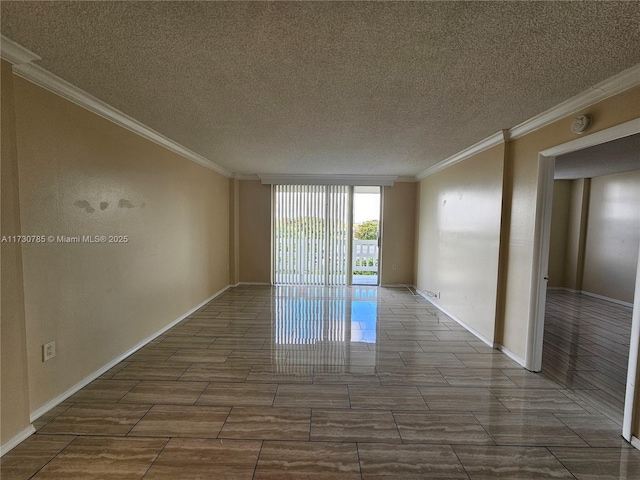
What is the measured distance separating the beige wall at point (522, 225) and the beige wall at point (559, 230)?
4.35 metres

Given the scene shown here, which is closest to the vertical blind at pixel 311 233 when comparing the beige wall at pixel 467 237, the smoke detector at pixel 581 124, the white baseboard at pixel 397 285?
the white baseboard at pixel 397 285

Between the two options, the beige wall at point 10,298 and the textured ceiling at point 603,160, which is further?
the textured ceiling at point 603,160

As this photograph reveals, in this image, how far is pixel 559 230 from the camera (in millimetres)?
6266

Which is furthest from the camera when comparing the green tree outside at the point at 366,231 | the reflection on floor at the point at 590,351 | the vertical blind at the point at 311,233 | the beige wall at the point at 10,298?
the green tree outside at the point at 366,231

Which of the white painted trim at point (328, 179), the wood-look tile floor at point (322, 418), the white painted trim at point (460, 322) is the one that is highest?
the white painted trim at point (328, 179)

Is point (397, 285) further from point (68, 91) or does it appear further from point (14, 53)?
point (14, 53)

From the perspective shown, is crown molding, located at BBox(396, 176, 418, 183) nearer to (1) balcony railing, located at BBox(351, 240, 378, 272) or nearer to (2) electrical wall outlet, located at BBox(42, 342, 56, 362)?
(1) balcony railing, located at BBox(351, 240, 378, 272)

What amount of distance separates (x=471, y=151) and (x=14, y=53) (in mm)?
4308

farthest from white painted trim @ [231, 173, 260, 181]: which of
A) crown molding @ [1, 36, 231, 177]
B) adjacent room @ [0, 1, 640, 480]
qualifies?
crown molding @ [1, 36, 231, 177]

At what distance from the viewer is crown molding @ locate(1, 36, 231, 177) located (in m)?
1.69

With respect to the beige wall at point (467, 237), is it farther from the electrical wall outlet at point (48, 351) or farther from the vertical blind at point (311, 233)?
the electrical wall outlet at point (48, 351)

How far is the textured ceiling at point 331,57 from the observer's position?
1384 mm

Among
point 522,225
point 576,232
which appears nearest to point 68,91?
point 522,225

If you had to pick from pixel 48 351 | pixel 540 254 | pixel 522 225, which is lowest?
pixel 48 351
